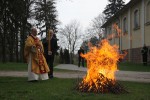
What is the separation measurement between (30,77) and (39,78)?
77 centimetres

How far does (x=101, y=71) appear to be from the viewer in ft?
36.9

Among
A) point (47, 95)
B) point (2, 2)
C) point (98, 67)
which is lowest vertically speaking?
point (47, 95)

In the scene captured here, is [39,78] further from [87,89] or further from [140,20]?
[140,20]

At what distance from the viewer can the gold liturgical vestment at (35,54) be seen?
14695 millimetres

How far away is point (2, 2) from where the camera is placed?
2212 centimetres

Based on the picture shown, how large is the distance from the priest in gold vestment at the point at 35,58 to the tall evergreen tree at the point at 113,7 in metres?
63.3

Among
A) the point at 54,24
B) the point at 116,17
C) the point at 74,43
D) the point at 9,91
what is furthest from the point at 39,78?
the point at 74,43

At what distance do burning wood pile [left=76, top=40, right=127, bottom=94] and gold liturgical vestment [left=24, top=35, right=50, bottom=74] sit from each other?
3810 mm

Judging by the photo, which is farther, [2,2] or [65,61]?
[65,61]

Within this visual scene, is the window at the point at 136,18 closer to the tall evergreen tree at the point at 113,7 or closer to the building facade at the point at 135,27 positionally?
the building facade at the point at 135,27

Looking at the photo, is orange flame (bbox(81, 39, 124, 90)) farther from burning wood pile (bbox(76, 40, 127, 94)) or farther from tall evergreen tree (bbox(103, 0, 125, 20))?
tall evergreen tree (bbox(103, 0, 125, 20))

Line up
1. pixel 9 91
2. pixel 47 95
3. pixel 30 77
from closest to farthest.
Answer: pixel 47 95
pixel 9 91
pixel 30 77

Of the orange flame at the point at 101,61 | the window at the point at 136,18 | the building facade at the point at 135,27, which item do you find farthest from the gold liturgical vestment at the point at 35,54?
the window at the point at 136,18

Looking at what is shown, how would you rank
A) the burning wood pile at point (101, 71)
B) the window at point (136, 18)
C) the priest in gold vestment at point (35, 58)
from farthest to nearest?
the window at point (136, 18) → the priest in gold vestment at point (35, 58) → the burning wood pile at point (101, 71)
